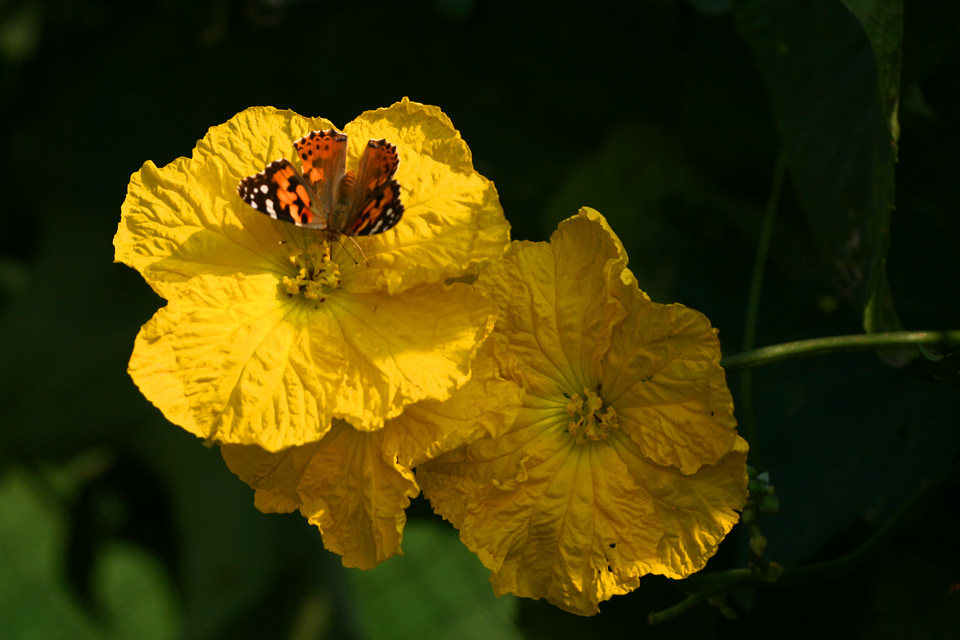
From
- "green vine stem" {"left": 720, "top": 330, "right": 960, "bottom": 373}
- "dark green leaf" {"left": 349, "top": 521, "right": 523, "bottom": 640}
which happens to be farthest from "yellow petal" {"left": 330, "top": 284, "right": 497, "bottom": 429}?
"dark green leaf" {"left": 349, "top": 521, "right": 523, "bottom": 640}

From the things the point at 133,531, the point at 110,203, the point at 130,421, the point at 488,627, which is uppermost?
the point at 110,203

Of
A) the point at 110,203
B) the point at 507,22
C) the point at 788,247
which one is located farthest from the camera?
the point at 110,203

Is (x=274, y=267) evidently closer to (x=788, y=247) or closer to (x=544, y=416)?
(x=544, y=416)

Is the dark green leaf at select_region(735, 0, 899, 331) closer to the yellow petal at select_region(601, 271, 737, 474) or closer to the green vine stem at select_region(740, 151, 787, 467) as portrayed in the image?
the green vine stem at select_region(740, 151, 787, 467)

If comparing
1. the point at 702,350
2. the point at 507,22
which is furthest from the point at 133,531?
the point at 702,350

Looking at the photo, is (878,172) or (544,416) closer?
(544,416)

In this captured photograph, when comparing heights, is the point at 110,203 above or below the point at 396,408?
below

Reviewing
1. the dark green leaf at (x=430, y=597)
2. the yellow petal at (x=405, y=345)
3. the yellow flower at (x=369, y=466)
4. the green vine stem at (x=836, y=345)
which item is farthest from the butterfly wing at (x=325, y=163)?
the dark green leaf at (x=430, y=597)

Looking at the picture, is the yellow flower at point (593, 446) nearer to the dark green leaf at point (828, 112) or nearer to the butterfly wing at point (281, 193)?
the butterfly wing at point (281, 193)
